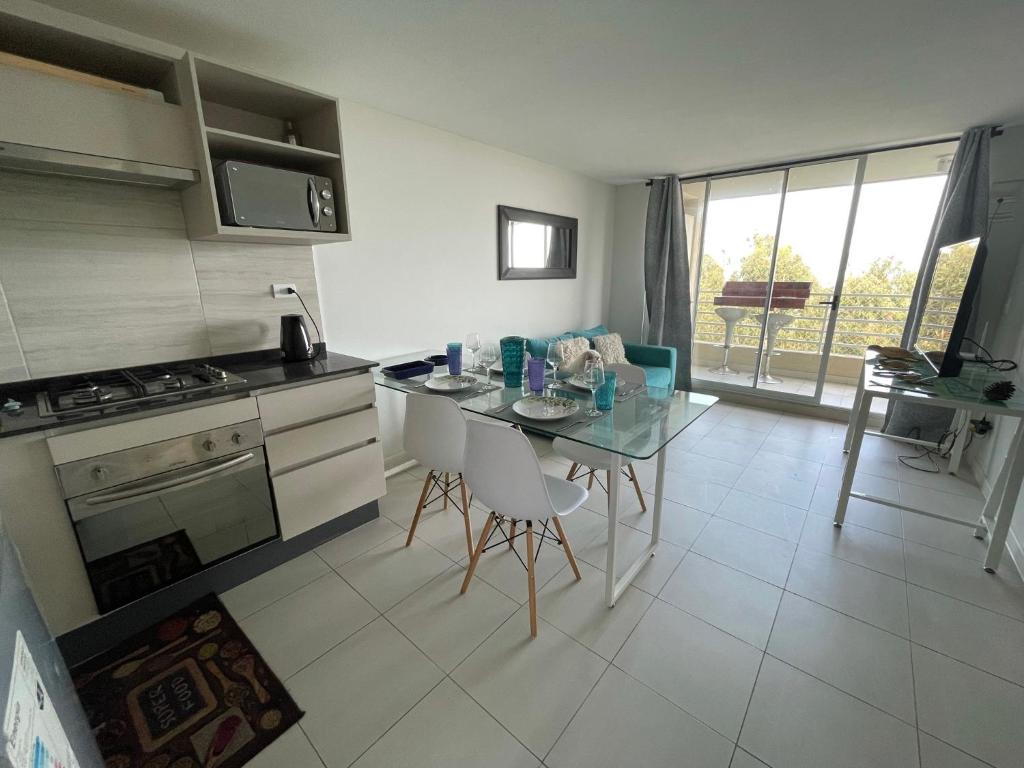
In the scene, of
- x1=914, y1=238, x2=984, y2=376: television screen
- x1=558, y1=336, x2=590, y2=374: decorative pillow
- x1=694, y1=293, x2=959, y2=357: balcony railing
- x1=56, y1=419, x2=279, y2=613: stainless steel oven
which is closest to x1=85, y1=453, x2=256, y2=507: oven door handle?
x1=56, y1=419, x2=279, y2=613: stainless steel oven

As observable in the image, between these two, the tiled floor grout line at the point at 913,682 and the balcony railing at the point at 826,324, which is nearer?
the tiled floor grout line at the point at 913,682

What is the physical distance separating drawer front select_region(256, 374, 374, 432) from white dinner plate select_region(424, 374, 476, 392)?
308 mm

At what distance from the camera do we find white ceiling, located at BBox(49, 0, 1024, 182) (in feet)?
4.95

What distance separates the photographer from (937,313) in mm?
2439

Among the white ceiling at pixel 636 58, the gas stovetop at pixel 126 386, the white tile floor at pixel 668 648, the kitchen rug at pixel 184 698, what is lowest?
the kitchen rug at pixel 184 698

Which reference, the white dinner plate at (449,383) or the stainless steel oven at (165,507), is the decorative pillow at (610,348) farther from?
the stainless steel oven at (165,507)

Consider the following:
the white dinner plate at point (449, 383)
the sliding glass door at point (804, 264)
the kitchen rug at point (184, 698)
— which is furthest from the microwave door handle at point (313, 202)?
A: the sliding glass door at point (804, 264)

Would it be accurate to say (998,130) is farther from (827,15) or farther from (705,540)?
(705,540)

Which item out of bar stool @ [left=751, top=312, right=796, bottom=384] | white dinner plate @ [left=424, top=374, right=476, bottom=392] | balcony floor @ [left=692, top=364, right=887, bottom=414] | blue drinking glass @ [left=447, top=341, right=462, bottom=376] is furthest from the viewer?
bar stool @ [left=751, top=312, right=796, bottom=384]

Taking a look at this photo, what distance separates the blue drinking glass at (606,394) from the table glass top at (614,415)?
0.12 feet

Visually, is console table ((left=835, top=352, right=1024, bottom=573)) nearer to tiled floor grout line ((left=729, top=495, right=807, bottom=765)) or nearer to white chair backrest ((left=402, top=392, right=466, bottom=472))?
tiled floor grout line ((left=729, top=495, right=807, bottom=765))

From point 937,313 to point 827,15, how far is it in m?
1.89

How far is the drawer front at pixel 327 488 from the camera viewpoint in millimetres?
1859

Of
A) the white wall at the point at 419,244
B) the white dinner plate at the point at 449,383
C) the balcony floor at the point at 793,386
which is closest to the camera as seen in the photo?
the white dinner plate at the point at 449,383
